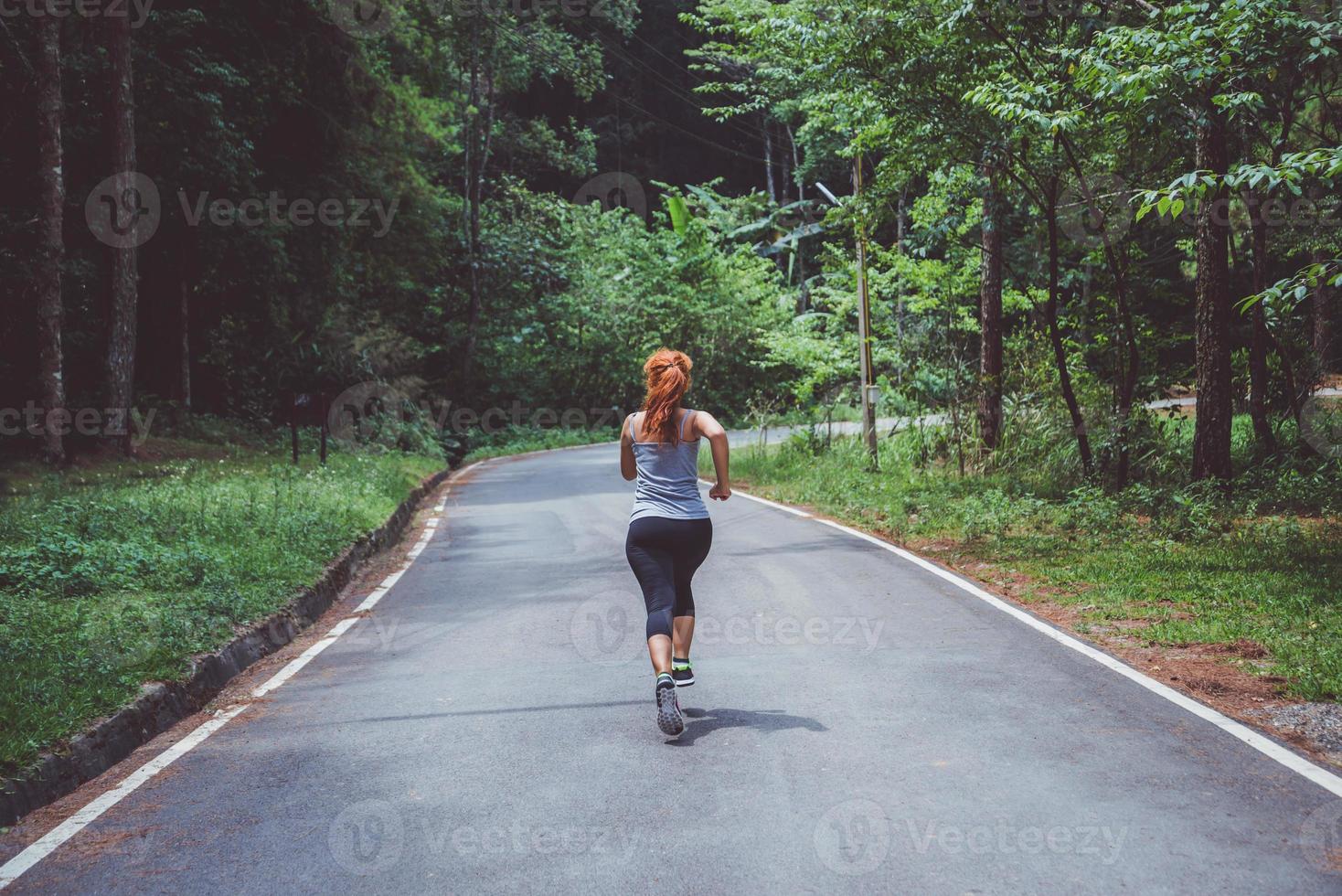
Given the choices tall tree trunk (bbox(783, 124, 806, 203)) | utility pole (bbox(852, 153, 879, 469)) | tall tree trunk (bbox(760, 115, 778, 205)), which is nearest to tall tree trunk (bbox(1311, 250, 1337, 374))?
utility pole (bbox(852, 153, 879, 469))

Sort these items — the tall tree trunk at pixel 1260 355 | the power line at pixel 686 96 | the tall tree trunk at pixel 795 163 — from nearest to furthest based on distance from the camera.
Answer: the tall tree trunk at pixel 1260 355 → the tall tree trunk at pixel 795 163 → the power line at pixel 686 96

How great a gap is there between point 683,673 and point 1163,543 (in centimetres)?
741

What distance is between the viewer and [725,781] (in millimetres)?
4973

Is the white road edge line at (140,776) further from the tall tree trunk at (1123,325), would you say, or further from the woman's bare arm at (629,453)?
the tall tree trunk at (1123,325)

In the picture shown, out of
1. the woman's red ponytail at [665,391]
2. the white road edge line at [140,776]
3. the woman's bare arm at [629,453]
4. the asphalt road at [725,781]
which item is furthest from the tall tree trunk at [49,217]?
the woman's red ponytail at [665,391]

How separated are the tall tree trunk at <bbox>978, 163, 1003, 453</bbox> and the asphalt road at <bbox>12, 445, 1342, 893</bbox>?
10.1m

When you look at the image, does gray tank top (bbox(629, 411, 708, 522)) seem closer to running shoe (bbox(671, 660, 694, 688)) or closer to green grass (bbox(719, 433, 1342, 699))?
running shoe (bbox(671, 660, 694, 688))

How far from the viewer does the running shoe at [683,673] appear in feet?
19.7

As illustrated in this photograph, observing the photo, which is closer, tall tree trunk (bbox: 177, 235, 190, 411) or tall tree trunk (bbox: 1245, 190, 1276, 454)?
tall tree trunk (bbox: 1245, 190, 1276, 454)

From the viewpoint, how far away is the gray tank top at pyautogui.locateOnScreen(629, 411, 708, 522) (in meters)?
6.14

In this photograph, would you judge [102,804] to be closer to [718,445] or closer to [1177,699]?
[718,445]

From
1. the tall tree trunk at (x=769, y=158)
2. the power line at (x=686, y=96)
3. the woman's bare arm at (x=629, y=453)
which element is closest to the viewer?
the woman's bare arm at (x=629, y=453)

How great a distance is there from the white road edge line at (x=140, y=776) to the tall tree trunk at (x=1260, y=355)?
13.0 meters

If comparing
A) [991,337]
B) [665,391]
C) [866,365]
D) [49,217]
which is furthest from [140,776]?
[866,365]
